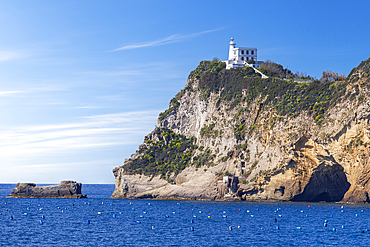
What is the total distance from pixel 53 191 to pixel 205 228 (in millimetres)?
88242

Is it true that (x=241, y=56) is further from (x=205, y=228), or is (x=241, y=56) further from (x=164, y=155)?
(x=205, y=228)

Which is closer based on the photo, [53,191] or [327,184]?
[327,184]

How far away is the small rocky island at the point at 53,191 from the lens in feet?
455

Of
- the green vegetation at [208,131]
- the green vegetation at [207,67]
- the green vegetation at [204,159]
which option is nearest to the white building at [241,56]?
the green vegetation at [207,67]

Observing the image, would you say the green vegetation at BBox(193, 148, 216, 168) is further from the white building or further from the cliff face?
the white building

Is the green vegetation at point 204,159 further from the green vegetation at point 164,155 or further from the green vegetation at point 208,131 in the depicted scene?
the green vegetation at point 208,131

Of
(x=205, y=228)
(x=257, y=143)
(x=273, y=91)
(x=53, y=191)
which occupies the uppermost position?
(x=273, y=91)

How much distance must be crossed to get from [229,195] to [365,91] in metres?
37.1

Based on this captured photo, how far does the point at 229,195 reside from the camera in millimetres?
107500

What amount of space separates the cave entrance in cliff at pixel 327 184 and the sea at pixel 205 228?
1088 cm

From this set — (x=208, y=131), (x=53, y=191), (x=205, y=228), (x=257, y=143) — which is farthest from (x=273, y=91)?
(x=53, y=191)

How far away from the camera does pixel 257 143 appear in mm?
111438

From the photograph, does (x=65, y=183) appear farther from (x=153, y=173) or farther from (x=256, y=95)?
(x=256, y=95)

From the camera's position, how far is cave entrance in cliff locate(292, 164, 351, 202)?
9831 cm
